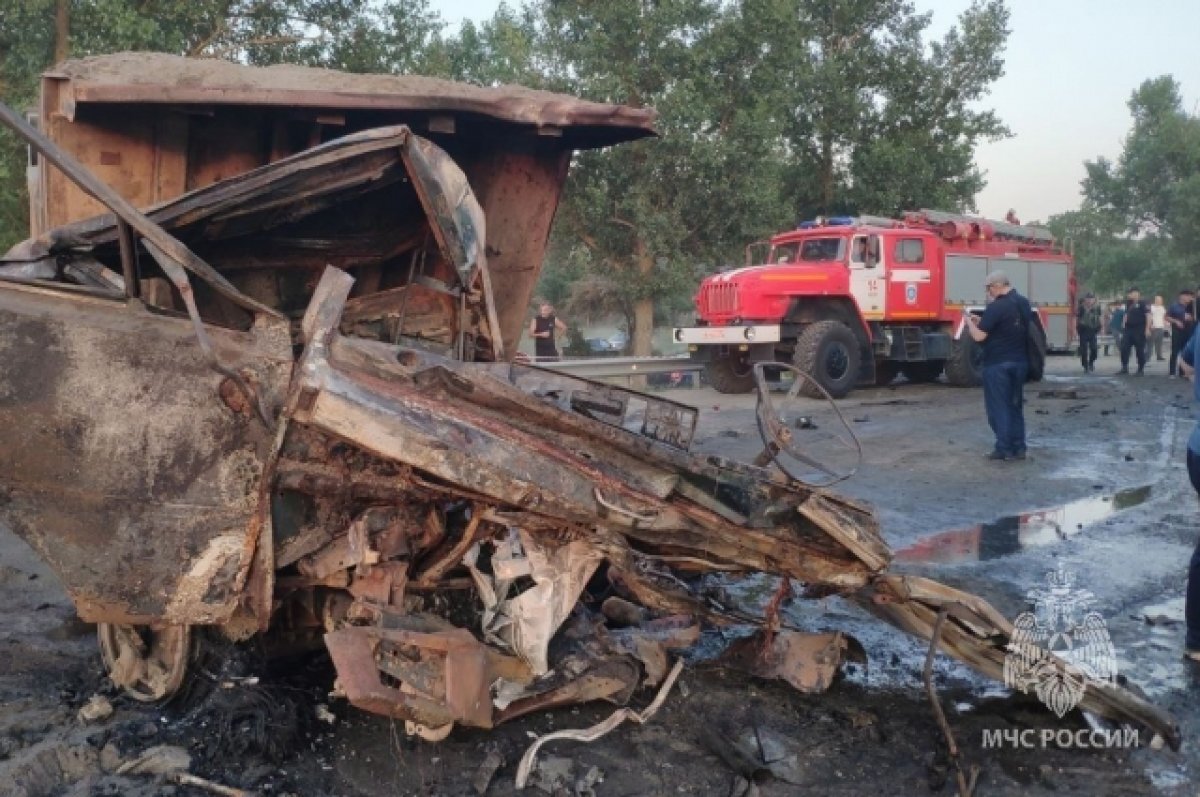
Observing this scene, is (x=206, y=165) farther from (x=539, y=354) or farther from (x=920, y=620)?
(x=539, y=354)

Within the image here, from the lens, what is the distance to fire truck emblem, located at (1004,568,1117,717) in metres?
3.07

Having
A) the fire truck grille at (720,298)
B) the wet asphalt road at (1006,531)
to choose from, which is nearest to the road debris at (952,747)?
the wet asphalt road at (1006,531)

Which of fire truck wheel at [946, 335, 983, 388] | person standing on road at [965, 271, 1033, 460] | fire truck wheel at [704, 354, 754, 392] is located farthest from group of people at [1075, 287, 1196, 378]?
person standing on road at [965, 271, 1033, 460]

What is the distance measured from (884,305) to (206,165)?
1130 cm

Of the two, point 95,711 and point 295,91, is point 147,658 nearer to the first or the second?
point 95,711

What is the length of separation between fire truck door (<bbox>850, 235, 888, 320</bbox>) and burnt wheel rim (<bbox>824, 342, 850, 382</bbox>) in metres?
0.96

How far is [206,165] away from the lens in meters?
4.36

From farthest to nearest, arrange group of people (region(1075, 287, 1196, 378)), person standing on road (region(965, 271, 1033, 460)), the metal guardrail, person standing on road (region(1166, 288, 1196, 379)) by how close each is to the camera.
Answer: group of people (region(1075, 287, 1196, 378)) < person standing on road (region(1166, 288, 1196, 379)) < the metal guardrail < person standing on road (region(965, 271, 1033, 460))

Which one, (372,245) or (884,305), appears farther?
(884,305)

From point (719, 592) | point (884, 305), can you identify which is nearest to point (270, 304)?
point (719, 592)

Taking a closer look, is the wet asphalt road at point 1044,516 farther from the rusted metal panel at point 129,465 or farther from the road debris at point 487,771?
the rusted metal panel at point 129,465

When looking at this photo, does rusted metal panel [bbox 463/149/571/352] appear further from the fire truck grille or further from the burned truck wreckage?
the fire truck grille

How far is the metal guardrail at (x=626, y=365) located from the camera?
13.1 m

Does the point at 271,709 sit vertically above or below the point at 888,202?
below
